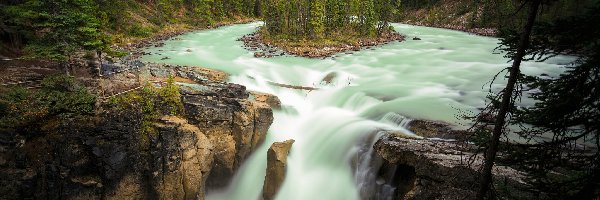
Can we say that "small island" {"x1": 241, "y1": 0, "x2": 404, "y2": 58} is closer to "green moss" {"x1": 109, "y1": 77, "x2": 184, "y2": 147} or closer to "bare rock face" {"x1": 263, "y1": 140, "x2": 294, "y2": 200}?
"green moss" {"x1": 109, "y1": 77, "x2": 184, "y2": 147}

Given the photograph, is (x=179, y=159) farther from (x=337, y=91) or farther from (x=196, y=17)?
(x=196, y=17)

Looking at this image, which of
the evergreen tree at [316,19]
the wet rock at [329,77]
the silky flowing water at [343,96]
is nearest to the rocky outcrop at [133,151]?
the silky flowing water at [343,96]

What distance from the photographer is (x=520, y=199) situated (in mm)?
10234

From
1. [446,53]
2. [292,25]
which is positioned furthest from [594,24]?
[292,25]

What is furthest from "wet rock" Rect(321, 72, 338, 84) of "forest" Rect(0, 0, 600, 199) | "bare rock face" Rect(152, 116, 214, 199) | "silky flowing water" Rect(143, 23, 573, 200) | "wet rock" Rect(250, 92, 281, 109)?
"bare rock face" Rect(152, 116, 214, 199)

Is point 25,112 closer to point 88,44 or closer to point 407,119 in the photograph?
point 88,44

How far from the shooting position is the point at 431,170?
41.8ft

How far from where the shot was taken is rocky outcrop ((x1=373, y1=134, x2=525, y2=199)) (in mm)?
11898

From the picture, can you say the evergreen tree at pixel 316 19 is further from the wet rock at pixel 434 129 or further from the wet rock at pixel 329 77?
the wet rock at pixel 434 129

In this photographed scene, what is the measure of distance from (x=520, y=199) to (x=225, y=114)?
1247cm

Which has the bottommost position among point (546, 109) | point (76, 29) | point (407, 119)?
point (407, 119)

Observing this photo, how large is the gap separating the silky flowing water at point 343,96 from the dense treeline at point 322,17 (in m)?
9.54

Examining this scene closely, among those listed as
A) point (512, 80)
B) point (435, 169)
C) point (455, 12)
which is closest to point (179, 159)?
point (435, 169)

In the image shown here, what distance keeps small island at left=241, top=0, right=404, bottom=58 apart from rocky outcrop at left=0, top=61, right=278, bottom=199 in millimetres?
20319
